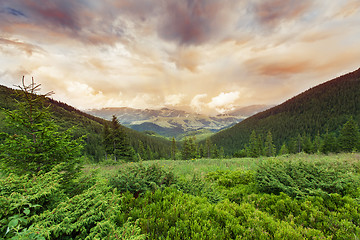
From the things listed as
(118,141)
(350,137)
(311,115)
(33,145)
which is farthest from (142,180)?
(311,115)

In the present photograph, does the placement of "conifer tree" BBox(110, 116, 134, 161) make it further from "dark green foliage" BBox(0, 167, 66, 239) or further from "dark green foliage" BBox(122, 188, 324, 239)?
"dark green foliage" BBox(122, 188, 324, 239)

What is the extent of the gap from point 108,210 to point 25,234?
1.21 metres

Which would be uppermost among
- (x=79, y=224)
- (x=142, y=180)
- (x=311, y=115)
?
(x=311, y=115)

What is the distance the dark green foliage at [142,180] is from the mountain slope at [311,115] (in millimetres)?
123460

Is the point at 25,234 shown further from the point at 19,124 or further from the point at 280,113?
the point at 280,113

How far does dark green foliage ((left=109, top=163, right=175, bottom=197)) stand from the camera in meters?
4.54

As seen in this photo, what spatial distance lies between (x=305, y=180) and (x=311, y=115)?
525 feet

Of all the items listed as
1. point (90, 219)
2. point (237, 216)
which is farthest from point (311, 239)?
point (90, 219)

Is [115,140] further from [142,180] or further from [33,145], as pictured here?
[142,180]

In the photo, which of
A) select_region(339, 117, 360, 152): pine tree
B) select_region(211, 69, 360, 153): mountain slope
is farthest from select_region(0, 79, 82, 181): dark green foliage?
select_region(211, 69, 360, 153): mountain slope

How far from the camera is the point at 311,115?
4663 inches

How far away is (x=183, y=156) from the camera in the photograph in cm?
A: 4403

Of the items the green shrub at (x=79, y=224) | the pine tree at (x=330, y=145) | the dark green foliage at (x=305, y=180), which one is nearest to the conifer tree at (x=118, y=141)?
the green shrub at (x=79, y=224)

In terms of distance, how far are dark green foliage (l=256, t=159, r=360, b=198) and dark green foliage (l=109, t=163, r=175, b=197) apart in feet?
12.8
